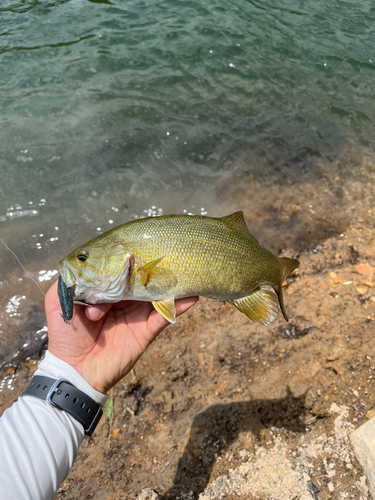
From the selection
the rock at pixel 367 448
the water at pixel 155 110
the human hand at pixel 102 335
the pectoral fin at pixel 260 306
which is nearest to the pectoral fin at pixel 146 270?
the human hand at pixel 102 335

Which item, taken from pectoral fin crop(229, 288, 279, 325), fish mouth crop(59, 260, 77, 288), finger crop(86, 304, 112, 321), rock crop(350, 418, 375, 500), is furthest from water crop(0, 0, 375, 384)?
rock crop(350, 418, 375, 500)

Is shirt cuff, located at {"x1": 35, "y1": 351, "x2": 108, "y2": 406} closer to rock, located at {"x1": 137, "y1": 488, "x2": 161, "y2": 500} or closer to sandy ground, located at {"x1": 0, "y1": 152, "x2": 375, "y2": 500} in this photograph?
rock, located at {"x1": 137, "y1": 488, "x2": 161, "y2": 500}

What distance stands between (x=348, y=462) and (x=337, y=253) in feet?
10.5

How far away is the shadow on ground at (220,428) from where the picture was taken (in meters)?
3.52

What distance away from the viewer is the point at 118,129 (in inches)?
318

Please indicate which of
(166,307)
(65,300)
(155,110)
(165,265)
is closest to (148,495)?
(166,307)

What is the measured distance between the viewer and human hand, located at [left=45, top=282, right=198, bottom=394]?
113 inches

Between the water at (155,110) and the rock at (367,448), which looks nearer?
the rock at (367,448)

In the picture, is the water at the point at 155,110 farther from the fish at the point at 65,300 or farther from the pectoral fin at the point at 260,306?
the pectoral fin at the point at 260,306

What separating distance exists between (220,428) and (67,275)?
244 cm

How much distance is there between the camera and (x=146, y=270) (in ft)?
9.18

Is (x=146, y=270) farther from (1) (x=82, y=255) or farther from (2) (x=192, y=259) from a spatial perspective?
(1) (x=82, y=255)

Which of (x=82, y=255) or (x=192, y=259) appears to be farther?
(x=192, y=259)

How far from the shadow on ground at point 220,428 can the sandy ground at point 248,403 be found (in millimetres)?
11
